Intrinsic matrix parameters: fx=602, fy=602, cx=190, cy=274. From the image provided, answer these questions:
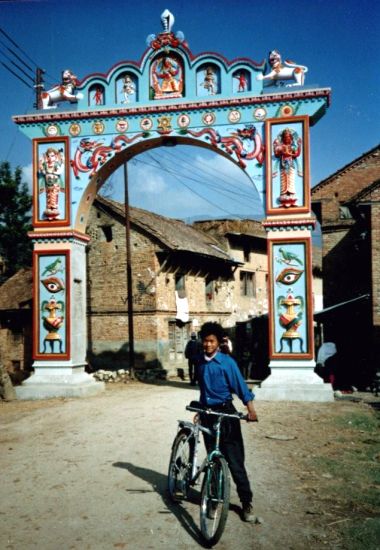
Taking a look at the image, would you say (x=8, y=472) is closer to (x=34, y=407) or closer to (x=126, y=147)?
(x=34, y=407)

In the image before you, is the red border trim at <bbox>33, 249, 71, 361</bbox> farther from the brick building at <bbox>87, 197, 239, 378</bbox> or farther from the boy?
the brick building at <bbox>87, 197, 239, 378</bbox>

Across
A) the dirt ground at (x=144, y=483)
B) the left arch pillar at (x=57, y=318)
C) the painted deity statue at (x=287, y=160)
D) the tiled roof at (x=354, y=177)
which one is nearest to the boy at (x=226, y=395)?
the dirt ground at (x=144, y=483)

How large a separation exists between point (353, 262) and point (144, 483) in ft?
68.6

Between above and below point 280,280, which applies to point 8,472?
below

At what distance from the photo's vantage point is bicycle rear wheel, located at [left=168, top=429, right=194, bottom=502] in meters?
5.67

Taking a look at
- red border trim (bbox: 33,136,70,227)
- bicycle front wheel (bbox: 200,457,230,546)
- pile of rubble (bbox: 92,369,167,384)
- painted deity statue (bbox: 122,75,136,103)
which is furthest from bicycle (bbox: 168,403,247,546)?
pile of rubble (bbox: 92,369,167,384)

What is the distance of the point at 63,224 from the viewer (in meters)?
14.7

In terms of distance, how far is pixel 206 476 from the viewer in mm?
5008

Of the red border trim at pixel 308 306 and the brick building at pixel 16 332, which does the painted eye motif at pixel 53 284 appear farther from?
the brick building at pixel 16 332

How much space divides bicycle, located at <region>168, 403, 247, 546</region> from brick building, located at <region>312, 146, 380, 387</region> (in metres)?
11.8

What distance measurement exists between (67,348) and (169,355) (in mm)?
11195

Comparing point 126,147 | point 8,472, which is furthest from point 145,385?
point 8,472

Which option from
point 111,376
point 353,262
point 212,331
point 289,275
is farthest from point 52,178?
point 353,262

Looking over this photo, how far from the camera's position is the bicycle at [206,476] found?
4.74 metres
